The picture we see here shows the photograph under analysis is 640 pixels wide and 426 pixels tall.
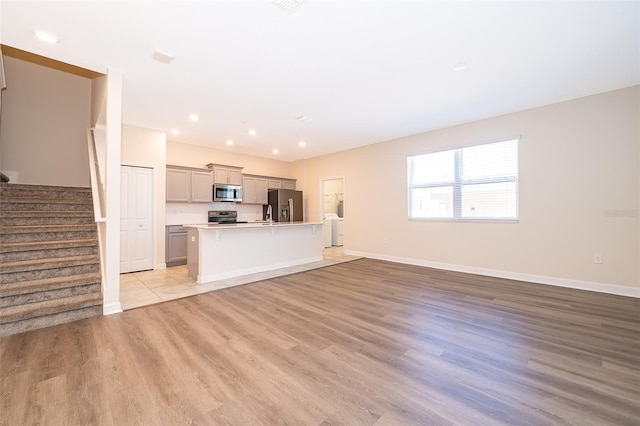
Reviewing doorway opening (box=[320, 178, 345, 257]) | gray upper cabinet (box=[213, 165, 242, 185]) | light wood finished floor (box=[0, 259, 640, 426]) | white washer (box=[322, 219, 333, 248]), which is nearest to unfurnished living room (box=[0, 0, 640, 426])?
light wood finished floor (box=[0, 259, 640, 426])

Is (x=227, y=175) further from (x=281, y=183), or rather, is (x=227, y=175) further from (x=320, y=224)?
(x=320, y=224)

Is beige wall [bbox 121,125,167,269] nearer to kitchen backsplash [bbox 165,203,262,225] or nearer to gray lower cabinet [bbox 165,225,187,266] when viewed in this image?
gray lower cabinet [bbox 165,225,187,266]

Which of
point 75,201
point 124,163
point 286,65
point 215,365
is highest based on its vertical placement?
point 286,65

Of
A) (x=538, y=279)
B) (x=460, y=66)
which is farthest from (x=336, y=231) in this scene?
(x=460, y=66)

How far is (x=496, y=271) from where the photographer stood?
15.2ft

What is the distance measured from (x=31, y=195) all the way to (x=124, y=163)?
4.47 feet

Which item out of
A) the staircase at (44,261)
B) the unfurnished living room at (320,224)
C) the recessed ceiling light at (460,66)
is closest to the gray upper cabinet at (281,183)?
the unfurnished living room at (320,224)

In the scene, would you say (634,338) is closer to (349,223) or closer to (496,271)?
(496,271)

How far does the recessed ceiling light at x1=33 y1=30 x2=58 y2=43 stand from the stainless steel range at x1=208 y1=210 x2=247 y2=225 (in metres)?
4.42

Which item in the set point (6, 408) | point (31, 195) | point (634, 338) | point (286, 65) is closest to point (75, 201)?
point (31, 195)

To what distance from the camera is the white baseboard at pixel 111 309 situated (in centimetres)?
296

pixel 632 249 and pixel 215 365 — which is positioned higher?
pixel 632 249

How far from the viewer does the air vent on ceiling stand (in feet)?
6.76

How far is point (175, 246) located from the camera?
5.68 m
